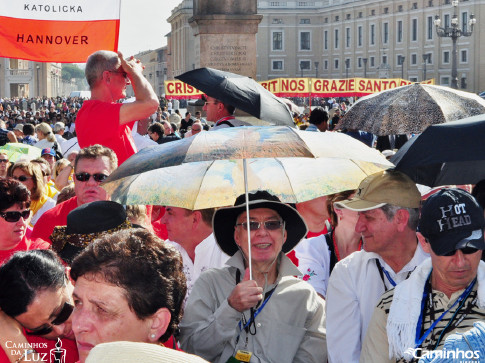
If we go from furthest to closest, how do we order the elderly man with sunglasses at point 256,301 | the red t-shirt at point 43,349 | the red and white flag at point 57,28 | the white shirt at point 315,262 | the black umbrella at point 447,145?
the red and white flag at point 57,28 < the white shirt at point 315,262 < the black umbrella at point 447,145 < the elderly man with sunglasses at point 256,301 < the red t-shirt at point 43,349

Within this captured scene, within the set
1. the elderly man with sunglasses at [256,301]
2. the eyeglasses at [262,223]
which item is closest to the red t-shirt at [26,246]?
the elderly man with sunglasses at [256,301]

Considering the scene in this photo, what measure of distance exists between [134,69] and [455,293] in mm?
3094

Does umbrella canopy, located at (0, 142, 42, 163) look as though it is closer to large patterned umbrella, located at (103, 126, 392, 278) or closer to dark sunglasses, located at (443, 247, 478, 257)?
large patterned umbrella, located at (103, 126, 392, 278)

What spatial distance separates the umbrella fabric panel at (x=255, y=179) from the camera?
4785 mm

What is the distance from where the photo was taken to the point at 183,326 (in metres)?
3.91

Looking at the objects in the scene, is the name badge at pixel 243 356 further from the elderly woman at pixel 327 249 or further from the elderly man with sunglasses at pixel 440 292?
the elderly woman at pixel 327 249

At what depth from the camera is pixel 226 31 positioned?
15766mm

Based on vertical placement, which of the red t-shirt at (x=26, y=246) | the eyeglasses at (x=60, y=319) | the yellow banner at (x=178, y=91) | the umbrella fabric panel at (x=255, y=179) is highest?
the yellow banner at (x=178, y=91)

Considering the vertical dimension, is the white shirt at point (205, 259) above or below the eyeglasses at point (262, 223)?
below

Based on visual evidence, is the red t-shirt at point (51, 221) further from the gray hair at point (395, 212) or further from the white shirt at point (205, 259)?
the gray hair at point (395, 212)

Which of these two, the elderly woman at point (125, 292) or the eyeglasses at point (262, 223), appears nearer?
the elderly woman at point (125, 292)

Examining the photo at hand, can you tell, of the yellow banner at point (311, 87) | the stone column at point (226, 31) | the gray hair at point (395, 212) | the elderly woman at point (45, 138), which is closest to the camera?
the gray hair at point (395, 212)

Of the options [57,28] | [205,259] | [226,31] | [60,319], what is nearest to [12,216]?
[205,259]

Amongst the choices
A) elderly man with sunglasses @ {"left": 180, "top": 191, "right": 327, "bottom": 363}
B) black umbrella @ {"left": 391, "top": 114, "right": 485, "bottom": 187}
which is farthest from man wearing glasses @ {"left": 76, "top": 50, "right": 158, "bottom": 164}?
black umbrella @ {"left": 391, "top": 114, "right": 485, "bottom": 187}
